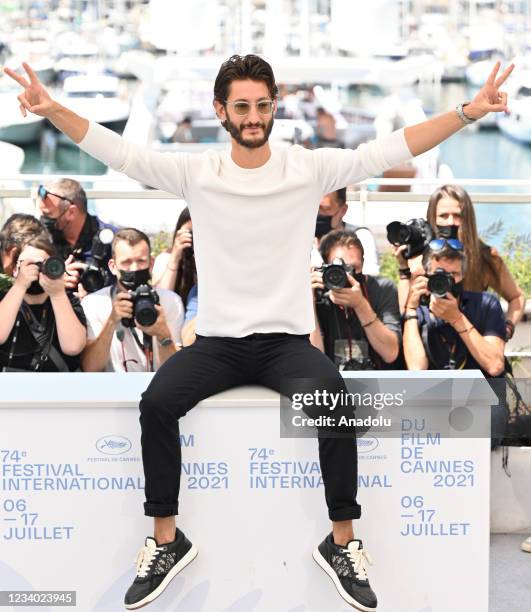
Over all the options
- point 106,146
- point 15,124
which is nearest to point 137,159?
point 106,146

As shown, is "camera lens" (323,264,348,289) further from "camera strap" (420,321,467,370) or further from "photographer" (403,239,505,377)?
"camera strap" (420,321,467,370)

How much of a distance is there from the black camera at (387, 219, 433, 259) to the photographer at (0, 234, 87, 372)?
139 cm

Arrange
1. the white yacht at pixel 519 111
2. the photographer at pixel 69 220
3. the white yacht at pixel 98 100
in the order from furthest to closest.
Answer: the white yacht at pixel 519 111 < the white yacht at pixel 98 100 < the photographer at pixel 69 220

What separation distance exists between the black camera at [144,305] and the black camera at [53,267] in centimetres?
27

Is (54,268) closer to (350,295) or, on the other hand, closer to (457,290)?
A: (350,295)

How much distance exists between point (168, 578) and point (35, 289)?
1.58 m

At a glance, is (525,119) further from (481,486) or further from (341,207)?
(481,486)

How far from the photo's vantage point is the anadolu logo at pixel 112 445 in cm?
382

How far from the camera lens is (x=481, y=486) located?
12.7ft

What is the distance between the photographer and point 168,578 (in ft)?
12.1

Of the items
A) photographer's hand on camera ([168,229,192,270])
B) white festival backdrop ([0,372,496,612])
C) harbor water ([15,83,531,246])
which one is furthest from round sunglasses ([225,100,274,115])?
harbor water ([15,83,531,246])

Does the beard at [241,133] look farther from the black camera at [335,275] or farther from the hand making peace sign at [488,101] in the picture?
the black camera at [335,275]

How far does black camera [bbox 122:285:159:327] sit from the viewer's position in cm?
466

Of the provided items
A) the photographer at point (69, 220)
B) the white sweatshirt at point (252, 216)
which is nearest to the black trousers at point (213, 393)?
the white sweatshirt at point (252, 216)
